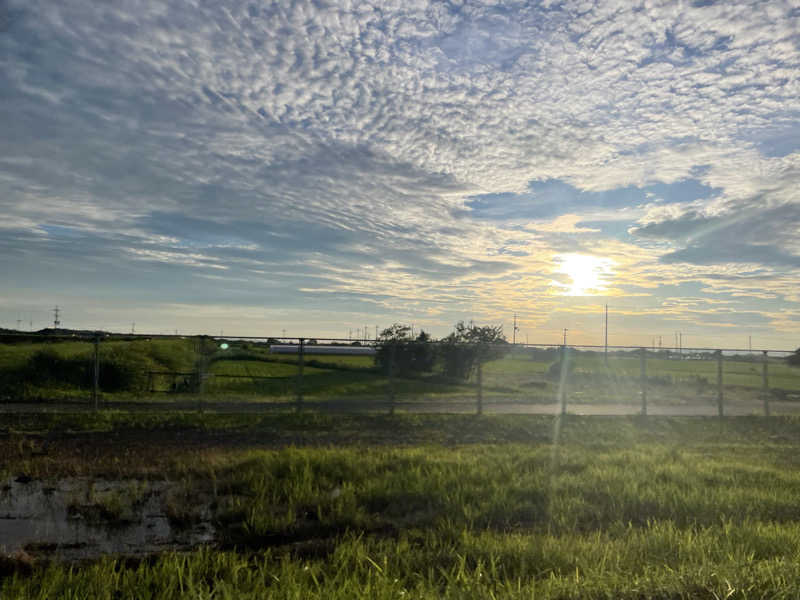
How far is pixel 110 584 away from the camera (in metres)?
4.20

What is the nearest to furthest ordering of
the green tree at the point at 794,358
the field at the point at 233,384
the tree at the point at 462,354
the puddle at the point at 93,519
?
the puddle at the point at 93,519 → the green tree at the point at 794,358 → the field at the point at 233,384 → the tree at the point at 462,354

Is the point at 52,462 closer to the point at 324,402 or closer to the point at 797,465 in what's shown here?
the point at 324,402

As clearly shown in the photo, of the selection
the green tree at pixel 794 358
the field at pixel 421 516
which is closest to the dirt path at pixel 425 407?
the green tree at pixel 794 358

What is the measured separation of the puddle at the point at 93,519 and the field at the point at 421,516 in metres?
0.06

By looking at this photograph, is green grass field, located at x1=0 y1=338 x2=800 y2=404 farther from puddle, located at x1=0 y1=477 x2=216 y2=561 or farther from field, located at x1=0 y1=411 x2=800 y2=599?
puddle, located at x1=0 y1=477 x2=216 y2=561

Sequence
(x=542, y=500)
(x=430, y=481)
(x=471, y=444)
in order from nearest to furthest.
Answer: (x=542, y=500) < (x=430, y=481) < (x=471, y=444)

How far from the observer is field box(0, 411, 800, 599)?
13.5 feet

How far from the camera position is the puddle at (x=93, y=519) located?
18.2 feet

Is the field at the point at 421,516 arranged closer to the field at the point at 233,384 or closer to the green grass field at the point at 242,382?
the field at the point at 233,384

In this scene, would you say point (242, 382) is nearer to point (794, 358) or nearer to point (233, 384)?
point (233, 384)

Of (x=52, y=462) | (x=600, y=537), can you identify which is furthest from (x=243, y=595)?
(x=52, y=462)

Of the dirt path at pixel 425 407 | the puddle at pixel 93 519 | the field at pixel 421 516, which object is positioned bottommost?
the dirt path at pixel 425 407

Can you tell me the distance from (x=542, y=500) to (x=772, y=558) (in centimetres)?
279

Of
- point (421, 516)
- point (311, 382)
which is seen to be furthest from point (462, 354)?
point (421, 516)
